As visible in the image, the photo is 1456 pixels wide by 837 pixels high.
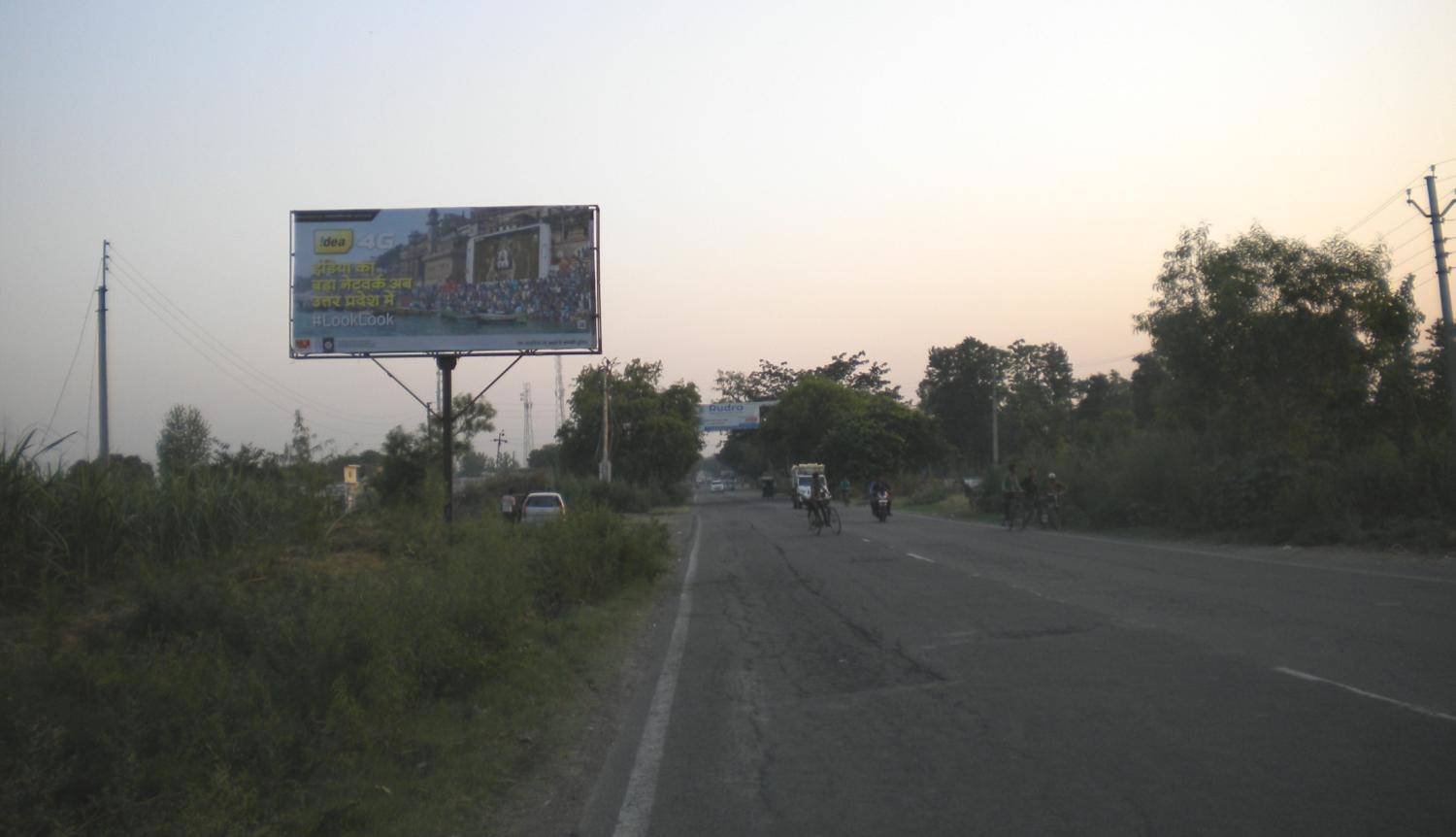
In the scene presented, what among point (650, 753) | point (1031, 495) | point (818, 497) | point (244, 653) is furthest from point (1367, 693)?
point (1031, 495)

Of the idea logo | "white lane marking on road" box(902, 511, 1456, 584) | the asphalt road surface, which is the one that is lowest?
the asphalt road surface

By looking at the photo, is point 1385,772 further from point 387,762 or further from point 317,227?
point 317,227

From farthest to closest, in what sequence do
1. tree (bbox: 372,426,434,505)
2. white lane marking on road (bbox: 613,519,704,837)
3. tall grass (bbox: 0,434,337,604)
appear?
1. tree (bbox: 372,426,434,505)
2. tall grass (bbox: 0,434,337,604)
3. white lane marking on road (bbox: 613,519,704,837)

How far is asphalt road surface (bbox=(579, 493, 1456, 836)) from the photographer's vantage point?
537cm

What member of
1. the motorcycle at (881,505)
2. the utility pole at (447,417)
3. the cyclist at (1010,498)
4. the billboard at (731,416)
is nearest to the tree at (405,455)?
the utility pole at (447,417)

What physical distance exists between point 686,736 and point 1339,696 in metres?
4.57

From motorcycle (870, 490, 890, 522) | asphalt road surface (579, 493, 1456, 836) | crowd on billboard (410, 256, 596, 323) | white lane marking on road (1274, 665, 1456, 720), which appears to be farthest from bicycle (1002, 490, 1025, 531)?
white lane marking on road (1274, 665, 1456, 720)

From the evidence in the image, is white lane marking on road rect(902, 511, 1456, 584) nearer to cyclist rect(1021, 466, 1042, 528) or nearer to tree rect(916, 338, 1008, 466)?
cyclist rect(1021, 466, 1042, 528)

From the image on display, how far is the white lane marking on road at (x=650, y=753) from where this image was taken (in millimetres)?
5645

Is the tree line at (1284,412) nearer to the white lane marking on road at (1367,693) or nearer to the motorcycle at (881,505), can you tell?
the motorcycle at (881,505)

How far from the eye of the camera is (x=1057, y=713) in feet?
24.0

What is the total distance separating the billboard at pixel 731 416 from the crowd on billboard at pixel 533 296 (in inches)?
2230

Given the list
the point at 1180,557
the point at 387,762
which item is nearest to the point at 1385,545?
the point at 1180,557

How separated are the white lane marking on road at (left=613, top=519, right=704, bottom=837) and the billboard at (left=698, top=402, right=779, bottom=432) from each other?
67.8 meters
